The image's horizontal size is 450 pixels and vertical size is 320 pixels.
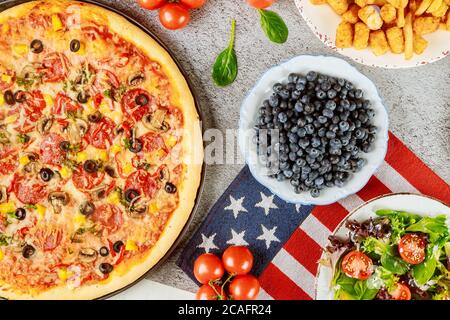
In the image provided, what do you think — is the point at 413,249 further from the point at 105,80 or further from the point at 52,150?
the point at 52,150

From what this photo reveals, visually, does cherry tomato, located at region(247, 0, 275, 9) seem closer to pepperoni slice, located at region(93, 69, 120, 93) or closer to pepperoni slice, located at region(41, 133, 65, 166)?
pepperoni slice, located at region(93, 69, 120, 93)

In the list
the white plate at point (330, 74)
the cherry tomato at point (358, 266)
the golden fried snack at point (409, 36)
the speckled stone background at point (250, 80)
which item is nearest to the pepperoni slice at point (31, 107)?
the speckled stone background at point (250, 80)

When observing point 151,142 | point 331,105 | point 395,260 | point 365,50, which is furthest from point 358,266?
point 151,142

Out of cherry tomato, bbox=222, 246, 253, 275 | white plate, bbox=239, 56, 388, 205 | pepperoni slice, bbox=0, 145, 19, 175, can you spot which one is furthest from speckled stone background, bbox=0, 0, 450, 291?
pepperoni slice, bbox=0, 145, 19, 175
